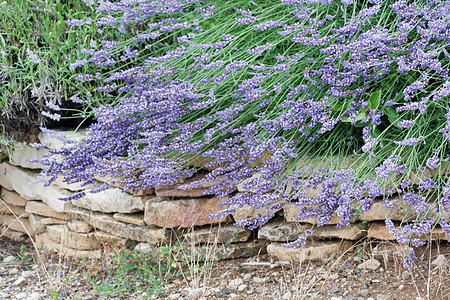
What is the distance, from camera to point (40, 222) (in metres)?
A: 3.06

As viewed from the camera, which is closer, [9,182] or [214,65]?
[214,65]

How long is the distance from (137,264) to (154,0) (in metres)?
1.31

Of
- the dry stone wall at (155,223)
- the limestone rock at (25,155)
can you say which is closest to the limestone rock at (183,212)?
the dry stone wall at (155,223)

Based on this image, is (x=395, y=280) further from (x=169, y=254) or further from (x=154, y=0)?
(x=154, y=0)

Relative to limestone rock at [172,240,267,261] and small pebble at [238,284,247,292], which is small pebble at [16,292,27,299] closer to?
limestone rock at [172,240,267,261]

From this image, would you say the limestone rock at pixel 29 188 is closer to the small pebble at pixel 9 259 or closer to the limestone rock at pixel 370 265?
the small pebble at pixel 9 259

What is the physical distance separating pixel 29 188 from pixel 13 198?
1.21 ft

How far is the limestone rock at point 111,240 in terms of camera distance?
265 cm

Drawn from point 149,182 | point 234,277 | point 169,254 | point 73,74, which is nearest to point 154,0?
point 73,74

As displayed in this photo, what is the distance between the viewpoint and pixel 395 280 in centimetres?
194

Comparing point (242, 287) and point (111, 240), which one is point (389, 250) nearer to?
point (242, 287)

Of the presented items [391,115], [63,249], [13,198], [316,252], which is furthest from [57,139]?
[391,115]

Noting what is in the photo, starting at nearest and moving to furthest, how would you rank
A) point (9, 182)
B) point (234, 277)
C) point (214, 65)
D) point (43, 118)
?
point (214, 65) < point (234, 277) < point (43, 118) < point (9, 182)

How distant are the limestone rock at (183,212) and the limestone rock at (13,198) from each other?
1218mm
